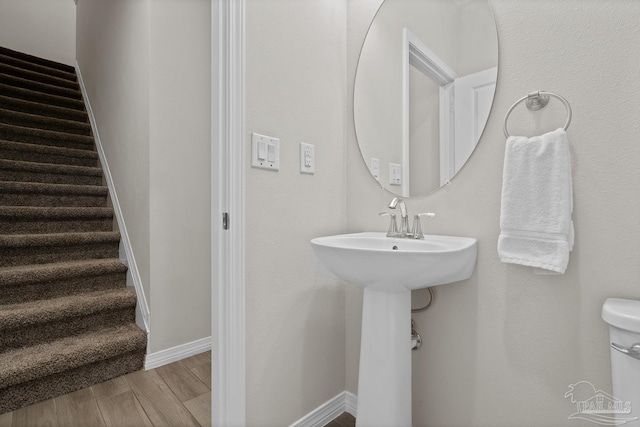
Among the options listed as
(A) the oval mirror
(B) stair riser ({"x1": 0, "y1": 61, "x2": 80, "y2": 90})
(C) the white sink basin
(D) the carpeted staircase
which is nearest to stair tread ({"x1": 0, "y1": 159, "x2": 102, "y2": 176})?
(D) the carpeted staircase

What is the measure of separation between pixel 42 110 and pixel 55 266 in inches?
77.5

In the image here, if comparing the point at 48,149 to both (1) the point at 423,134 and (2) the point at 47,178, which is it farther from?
(1) the point at 423,134

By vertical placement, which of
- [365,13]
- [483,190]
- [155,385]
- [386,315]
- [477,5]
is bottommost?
[155,385]

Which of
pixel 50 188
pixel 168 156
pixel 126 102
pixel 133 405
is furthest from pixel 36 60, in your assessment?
pixel 133 405

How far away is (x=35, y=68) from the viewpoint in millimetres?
3662

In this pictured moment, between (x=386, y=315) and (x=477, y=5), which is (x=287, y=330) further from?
(x=477, y=5)

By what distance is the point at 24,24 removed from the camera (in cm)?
414

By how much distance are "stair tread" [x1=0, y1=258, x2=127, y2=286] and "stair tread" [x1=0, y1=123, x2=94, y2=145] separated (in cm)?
Result: 133

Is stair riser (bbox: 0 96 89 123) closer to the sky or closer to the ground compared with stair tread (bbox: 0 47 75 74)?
closer to the ground

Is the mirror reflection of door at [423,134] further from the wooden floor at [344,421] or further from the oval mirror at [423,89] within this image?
the wooden floor at [344,421]

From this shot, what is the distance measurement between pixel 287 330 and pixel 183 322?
111 centimetres

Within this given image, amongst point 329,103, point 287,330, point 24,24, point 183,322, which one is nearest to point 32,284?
point 183,322

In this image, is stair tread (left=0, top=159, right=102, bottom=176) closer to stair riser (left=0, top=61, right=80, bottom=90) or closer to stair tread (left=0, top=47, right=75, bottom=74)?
stair riser (left=0, top=61, right=80, bottom=90)

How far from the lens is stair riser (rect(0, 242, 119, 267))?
1.98 meters
